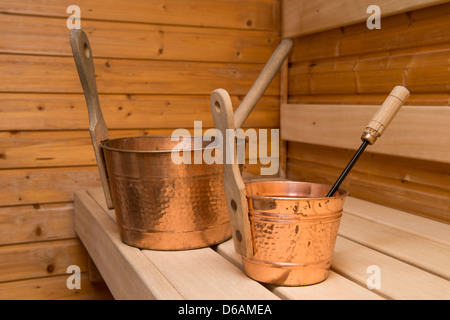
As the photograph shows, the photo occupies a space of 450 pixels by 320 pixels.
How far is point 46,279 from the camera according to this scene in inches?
64.7

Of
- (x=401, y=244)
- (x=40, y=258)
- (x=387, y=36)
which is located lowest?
(x=40, y=258)

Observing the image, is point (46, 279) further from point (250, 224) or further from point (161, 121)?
point (250, 224)

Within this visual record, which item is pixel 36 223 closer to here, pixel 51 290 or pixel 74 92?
pixel 51 290

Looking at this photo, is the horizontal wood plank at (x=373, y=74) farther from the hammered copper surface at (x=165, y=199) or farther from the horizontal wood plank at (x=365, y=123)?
the hammered copper surface at (x=165, y=199)

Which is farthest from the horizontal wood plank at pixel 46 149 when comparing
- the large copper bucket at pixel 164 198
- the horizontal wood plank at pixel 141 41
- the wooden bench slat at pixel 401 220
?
the wooden bench slat at pixel 401 220

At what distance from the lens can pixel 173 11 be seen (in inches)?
66.4

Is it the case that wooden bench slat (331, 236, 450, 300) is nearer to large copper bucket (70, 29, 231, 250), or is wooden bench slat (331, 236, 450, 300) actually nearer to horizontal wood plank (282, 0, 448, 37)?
large copper bucket (70, 29, 231, 250)

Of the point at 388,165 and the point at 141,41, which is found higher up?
the point at 141,41

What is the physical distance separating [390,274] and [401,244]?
20 cm

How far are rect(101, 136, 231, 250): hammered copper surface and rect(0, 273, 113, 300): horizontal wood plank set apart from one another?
81 centimetres

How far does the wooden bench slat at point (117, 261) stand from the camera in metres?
0.79

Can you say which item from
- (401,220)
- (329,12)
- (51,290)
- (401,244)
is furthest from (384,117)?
(51,290)
